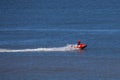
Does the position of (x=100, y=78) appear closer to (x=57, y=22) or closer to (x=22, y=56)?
(x=22, y=56)

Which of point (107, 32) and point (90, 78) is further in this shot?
point (107, 32)

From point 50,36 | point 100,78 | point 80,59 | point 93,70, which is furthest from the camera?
point 50,36

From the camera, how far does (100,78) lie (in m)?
57.8

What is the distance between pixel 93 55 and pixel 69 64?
522 centimetres

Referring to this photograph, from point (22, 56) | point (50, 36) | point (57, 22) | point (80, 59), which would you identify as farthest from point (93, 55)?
point (57, 22)

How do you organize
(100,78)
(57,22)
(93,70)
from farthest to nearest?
(57,22), (93,70), (100,78)

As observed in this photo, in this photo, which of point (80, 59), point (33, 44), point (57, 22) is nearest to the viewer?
point (80, 59)

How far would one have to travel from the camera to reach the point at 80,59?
6756cm

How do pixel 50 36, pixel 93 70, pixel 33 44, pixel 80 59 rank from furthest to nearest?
pixel 50 36
pixel 33 44
pixel 80 59
pixel 93 70

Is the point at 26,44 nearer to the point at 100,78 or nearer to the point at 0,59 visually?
the point at 0,59

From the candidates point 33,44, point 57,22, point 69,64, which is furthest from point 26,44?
point 57,22

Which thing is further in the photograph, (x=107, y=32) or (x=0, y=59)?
(x=107, y=32)

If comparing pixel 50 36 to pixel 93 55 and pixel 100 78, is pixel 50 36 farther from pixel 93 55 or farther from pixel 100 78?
pixel 100 78

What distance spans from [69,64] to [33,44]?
519 inches
